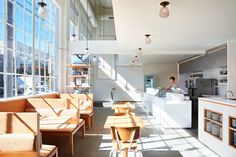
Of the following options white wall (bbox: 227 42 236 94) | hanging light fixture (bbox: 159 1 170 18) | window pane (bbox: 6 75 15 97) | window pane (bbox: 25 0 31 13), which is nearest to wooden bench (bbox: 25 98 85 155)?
window pane (bbox: 6 75 15 97)

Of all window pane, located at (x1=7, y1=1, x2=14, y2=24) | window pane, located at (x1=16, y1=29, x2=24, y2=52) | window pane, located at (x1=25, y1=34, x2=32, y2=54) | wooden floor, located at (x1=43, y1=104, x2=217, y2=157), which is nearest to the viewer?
wooden floor, located at (x1=43, y1=104, x2=217, y2=157)

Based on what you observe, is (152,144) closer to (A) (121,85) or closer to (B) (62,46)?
(B) (62,46)

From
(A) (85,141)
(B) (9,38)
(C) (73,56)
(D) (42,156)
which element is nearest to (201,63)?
(C) (73,56)

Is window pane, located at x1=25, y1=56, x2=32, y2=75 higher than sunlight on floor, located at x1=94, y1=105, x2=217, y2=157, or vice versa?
window pane, located at x1=25, y1=56, x2=32, y2=75

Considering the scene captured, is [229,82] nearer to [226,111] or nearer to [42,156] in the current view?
[226,111]

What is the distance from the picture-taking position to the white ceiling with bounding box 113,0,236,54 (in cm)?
373

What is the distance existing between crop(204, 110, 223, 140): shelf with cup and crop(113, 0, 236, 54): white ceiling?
193 centimetres

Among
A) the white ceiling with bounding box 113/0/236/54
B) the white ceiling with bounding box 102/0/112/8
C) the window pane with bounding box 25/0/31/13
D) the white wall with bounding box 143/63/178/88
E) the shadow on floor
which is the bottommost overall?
the shadow on floor

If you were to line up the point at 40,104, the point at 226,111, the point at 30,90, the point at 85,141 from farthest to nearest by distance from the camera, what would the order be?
the point at 30,90 → the point at 40,104 → the point at 85,141 → the point at 226,111

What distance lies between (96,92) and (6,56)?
11.3 m

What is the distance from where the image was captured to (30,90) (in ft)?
22.0

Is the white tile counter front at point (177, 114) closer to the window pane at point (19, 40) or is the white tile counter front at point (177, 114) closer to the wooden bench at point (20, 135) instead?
the wooden bench at point (20, 135)

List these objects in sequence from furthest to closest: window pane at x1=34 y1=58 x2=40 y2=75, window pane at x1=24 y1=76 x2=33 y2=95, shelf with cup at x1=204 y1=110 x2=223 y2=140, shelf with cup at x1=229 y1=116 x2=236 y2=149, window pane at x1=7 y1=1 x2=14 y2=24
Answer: window pane at x1=34 y1=58 x2=40 y2=75
window pane at x1=24 y1=76 x2=33 y2=95
window pane at x1=7 y1=1 x2=14 y2=24
shelf with cup at x1=204 y1=110 x2=223 y2=140
shelf with cup at x1=229 y1=116 x2=236 y2=149

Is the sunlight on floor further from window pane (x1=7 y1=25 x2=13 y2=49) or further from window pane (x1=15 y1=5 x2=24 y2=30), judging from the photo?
window pane (x1=15 y1=5 x2=24 y2=30)
